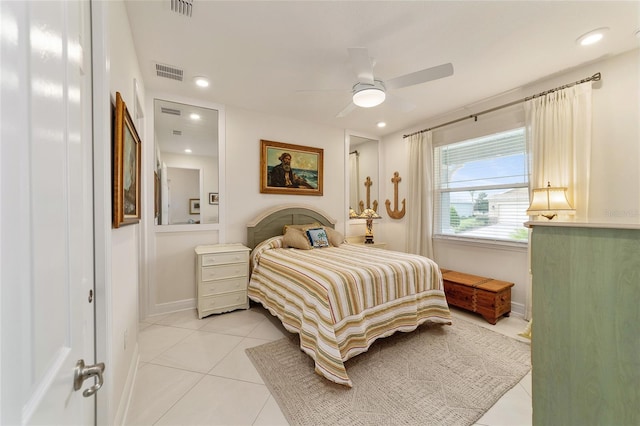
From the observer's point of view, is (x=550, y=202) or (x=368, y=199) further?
(x=368, y=199)

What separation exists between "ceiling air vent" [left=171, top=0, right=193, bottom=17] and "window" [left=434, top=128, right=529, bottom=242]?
3.61m

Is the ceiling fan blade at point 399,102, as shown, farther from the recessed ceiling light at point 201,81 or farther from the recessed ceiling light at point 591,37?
the recessed ceiling light at point 201,81

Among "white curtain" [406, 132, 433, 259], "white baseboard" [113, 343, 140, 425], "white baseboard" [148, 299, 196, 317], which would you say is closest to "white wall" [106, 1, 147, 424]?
"white baseboard" [113, 343, 140, 425]

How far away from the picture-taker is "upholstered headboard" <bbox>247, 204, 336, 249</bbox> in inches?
146

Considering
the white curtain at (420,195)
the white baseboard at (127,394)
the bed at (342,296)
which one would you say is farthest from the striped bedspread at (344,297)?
the white curtain at (420,195)

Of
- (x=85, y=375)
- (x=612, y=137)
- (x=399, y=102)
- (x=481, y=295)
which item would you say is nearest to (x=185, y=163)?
(x=399, y=102)

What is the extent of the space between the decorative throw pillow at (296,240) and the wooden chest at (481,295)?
1.90 m

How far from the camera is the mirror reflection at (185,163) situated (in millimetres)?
3260

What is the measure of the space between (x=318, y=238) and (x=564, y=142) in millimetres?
2980

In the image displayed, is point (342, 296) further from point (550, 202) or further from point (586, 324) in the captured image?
point (550, 202)

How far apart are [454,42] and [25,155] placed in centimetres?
286

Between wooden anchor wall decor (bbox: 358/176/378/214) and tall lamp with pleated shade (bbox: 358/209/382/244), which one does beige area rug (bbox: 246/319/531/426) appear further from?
wooden anchor wall decor (bbox: 358/176/378/214)

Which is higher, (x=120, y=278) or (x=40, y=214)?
(x=40, y=214)

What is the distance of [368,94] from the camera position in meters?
2.36
